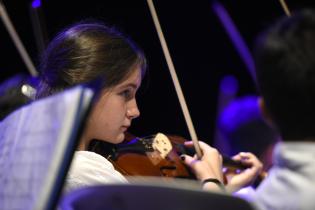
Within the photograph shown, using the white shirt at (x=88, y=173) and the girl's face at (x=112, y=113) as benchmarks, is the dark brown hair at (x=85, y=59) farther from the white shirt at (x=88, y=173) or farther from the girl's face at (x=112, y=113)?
the white shirt at (x=88, y=173)

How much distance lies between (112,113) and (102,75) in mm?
91

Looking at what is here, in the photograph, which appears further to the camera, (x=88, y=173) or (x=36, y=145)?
(x=88, y=173)

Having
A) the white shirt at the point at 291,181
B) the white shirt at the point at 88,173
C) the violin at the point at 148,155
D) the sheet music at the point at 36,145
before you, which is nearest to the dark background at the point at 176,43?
the violin at the point at 148,155

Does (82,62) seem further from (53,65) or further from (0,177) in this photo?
(0,177)

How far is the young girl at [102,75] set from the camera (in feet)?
3.59

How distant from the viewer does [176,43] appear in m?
2.31

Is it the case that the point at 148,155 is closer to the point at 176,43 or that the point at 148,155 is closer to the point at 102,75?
the point at 102,75

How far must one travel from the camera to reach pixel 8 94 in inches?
53.7

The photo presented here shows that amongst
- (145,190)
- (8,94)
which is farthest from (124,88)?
(145,190)

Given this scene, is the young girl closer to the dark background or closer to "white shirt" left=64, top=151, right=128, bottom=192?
"white shirt" left=64, top=151, right=128, bottom=192

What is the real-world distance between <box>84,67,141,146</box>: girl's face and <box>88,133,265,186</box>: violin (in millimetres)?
53

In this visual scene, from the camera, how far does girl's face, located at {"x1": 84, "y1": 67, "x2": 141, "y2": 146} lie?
109cm

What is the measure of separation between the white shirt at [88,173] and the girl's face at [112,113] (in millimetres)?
79

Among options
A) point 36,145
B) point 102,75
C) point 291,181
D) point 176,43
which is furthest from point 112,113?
point 176,43
